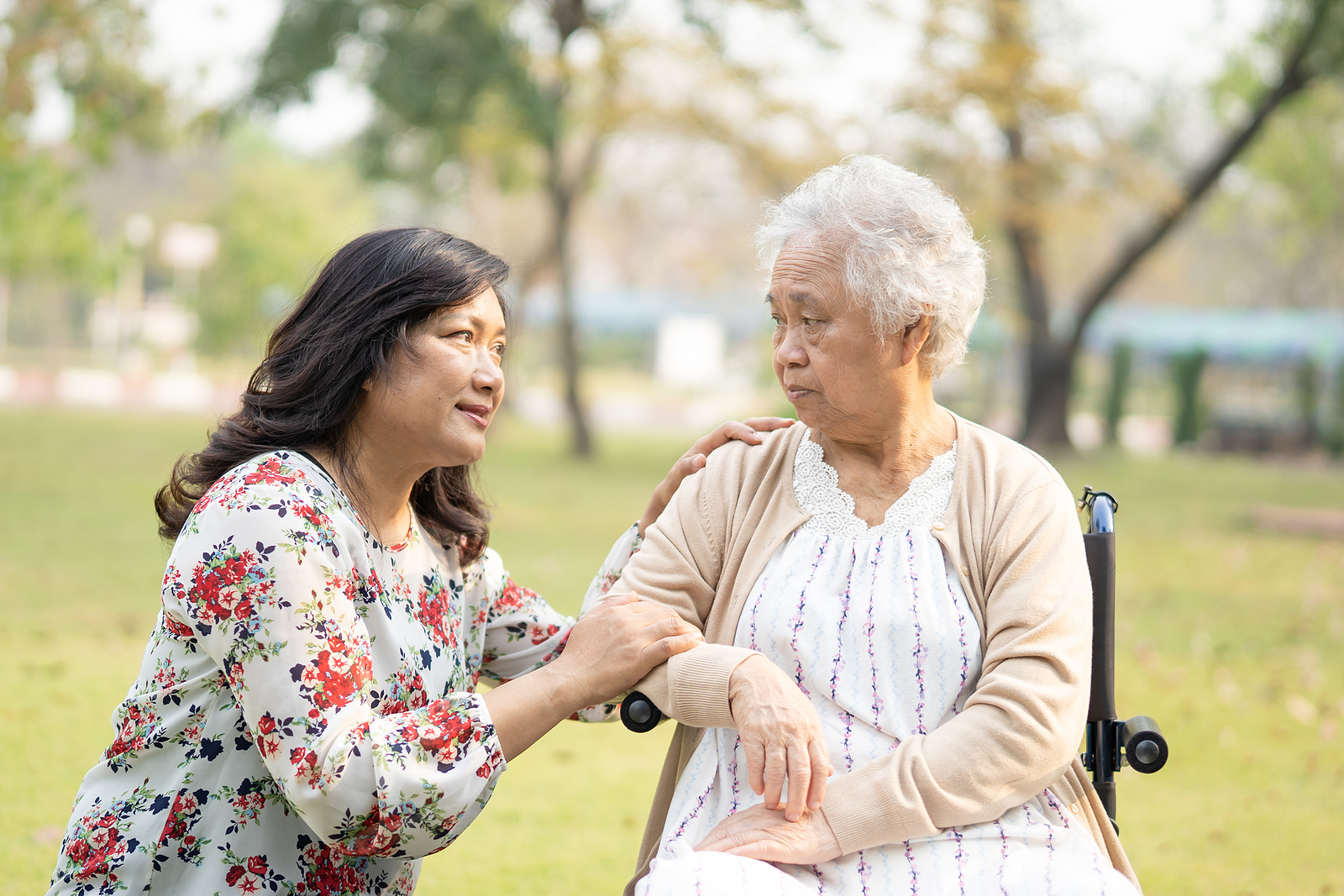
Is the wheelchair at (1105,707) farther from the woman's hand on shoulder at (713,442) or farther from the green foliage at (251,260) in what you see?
the green foliage at (251,260)

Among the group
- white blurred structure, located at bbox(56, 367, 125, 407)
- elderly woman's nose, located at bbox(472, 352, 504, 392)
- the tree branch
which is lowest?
white blurred structure, located at bbox(56, 367, 125, 407)

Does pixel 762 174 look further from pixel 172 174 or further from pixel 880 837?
pixel 172 174

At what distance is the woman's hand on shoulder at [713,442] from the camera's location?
2.66 metres

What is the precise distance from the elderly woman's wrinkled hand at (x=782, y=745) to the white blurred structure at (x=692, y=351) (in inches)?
1740

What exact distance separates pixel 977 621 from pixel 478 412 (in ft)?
3.22

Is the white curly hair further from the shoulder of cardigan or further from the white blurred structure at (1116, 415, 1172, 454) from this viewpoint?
the white blurred structure at (1116, 415, 1172, 454)

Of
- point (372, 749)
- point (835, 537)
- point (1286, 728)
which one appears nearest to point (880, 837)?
point (835, 537)

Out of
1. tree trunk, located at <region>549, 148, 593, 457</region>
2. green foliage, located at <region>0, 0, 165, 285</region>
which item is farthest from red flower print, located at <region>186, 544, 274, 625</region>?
tree trunk, located at <region>549, 148, 593, 457</region>

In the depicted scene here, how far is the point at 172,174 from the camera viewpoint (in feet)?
195

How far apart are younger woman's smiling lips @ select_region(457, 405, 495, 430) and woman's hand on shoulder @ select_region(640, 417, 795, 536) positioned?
485 mm

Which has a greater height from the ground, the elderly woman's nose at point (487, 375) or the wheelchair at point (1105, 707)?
the elderly woman's nose at point (487, 375)

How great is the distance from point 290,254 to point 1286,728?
30.1 metres

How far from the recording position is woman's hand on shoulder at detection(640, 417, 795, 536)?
266 cm

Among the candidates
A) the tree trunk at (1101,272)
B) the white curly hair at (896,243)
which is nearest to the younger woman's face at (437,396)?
the white curly hair at (896,243)
